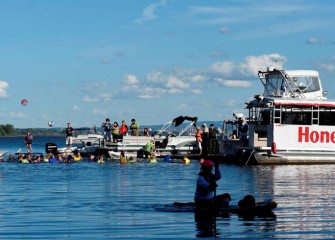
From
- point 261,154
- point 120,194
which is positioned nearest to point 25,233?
point 120,194

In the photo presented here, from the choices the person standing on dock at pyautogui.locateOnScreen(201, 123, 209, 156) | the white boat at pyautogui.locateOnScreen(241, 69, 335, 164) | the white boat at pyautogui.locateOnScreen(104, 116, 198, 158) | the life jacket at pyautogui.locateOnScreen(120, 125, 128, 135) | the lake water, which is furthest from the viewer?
the life jacket at pyautogui.locateOnScreen(120, 125, 128, 135)

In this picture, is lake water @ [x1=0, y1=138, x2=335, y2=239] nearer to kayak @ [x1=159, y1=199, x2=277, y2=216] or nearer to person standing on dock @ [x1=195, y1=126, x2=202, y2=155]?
kayak @ [x1=159, y1=199, x2=277, y2=216]

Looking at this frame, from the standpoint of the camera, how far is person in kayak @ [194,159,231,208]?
23.0 m

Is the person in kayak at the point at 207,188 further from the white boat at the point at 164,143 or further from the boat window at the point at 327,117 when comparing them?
the white boat at the point at 164,143

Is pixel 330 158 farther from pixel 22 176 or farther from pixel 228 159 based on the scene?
pixel 22 176

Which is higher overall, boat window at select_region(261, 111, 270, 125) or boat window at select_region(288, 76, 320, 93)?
boat window at select_region(288, 76, 320, 93)

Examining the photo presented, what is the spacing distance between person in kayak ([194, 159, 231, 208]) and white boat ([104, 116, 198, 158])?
1286 inches

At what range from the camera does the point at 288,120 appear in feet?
156

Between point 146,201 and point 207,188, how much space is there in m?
5.20

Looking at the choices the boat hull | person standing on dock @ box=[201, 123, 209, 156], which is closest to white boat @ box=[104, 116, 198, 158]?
person standing on dock @ box=[201, 123, 209, 156]

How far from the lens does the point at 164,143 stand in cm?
5941

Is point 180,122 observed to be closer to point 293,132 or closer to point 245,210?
point 293,132

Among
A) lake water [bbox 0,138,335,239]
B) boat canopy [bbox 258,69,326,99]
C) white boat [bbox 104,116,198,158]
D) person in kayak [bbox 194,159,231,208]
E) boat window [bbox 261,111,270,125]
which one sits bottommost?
lake water [bbox 0,138,335,239]

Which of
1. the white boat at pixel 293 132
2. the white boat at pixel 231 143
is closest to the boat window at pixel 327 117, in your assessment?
the white boat at pixel 293 132
